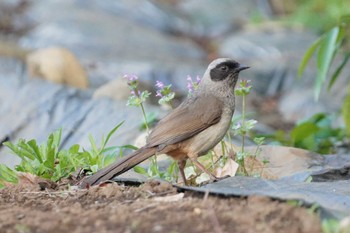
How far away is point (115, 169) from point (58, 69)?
6.20m

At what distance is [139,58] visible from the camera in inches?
587

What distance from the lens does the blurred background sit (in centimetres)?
784

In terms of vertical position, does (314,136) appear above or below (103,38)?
below

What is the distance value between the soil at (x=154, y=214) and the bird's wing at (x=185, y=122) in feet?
2.47

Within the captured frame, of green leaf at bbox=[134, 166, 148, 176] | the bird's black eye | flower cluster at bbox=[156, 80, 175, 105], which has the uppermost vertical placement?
the bird's black eye

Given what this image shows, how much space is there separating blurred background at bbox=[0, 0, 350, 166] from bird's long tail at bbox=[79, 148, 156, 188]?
73.9 inches

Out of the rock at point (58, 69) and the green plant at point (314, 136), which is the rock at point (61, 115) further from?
the rock at point (58, 69)

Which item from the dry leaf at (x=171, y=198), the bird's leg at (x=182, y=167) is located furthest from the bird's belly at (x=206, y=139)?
the dry leaf at (x=171, y=198)

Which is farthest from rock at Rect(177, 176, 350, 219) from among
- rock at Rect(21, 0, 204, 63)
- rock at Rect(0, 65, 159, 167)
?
rock at Rect(21, 0, 204, 63)

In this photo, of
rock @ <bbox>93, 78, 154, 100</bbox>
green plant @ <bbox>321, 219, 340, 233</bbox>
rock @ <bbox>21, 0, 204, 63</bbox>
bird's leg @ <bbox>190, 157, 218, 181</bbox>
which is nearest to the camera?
green plant @ <bbox>321, 219, 340, 233</bbox>

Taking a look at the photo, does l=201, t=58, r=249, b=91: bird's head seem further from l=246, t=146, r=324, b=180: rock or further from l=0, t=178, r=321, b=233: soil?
l=0, t=178, r=321, b=233: soil

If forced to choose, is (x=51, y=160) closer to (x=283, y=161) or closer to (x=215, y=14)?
(x=283, y=161)

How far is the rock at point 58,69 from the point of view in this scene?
10.6 m

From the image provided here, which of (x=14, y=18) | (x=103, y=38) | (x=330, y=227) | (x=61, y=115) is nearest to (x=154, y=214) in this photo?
(x=330, y=227)
